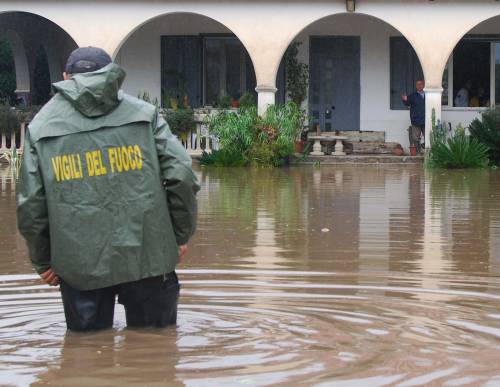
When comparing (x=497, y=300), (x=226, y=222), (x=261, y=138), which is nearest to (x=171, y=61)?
(x=261, y=138)

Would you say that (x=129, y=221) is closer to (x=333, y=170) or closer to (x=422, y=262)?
(x=422, y=262)

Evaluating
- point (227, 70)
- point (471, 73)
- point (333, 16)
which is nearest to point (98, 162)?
point (333, 16)

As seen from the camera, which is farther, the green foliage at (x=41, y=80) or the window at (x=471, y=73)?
the green foliage at (x=41, y=80)

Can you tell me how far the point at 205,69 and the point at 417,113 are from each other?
4861 mm

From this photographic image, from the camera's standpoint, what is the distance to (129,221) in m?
5.63

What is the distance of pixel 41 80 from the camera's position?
30391 millimetres

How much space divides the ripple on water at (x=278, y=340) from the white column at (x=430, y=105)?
15.7 meters

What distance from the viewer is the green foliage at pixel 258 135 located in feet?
72.7

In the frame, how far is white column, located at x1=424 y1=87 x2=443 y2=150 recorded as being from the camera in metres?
23.5

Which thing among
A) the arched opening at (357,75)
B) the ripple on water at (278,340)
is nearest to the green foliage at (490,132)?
the arched opening at (357,75)

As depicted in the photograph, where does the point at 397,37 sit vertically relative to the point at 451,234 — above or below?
above

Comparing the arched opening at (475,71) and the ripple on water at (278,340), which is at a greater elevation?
the arched opening at (475,71)

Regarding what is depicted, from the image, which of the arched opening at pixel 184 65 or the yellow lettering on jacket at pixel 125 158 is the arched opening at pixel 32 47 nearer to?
the arched opening at pixel 184 65

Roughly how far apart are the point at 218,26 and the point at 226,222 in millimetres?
13846
